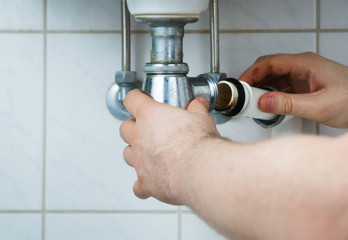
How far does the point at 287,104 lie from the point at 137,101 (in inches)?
8.5

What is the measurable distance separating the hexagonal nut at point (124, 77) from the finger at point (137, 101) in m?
0.14

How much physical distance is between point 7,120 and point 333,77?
1.70 feet

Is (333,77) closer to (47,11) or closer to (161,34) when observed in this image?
→ (161,34)

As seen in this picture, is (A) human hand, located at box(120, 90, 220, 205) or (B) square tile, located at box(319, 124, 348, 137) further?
(B) square tile, located at box(319, 124, 348, 137)

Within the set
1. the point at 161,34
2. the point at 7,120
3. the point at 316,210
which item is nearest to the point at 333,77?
the point at 161,34

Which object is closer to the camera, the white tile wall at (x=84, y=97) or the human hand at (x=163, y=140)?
the human hand at (x=163, y=140)

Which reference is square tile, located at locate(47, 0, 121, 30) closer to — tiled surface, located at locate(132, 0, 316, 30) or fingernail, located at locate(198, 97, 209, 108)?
tiled surface, located at locate(132, 0, 316, 30)

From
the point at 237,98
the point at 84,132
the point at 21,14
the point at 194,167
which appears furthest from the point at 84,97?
the point at 194,167

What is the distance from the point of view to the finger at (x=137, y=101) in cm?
54

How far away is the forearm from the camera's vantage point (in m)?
0.34

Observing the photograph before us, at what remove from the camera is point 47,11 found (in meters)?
0.76

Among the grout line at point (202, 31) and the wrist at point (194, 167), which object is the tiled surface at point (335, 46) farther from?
the wrist at point (194, 167)

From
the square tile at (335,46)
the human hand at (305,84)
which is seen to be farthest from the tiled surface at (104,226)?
the square tile at (335,46)

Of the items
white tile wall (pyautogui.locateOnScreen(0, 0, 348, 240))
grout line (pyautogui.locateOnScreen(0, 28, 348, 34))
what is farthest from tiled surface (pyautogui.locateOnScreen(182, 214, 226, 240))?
grout line (pyautogui.locateOnScreen(0, 28, 348, 34))
